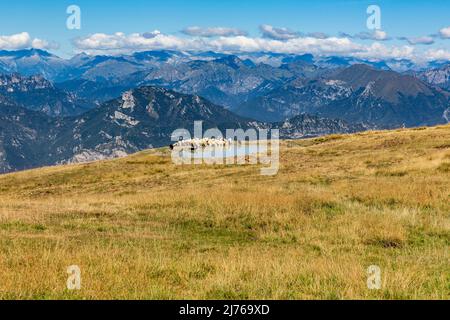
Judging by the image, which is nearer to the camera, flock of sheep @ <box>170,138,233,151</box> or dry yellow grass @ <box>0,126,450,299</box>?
dry yellow grass @ <box>0,126,450,299</box>

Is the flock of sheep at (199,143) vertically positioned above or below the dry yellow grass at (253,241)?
above

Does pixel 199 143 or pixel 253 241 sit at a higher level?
pixel 199 143

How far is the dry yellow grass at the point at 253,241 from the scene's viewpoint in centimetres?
1158

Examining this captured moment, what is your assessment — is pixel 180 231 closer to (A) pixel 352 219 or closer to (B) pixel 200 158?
(A) pixel 352 219

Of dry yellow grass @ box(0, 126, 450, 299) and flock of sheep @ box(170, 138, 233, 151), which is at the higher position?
flock of sheep @ box(170, 138, 233, 151)

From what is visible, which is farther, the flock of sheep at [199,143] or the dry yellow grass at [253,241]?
the flock of sheep at [199,143]

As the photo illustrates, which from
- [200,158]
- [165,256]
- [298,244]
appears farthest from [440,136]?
[165,256]

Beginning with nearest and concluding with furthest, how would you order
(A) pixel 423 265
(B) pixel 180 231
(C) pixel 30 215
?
(A) pixel 423 265, (B) pixel 180 231, (C) pixel 30 215

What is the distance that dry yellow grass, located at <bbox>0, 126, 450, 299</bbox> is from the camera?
1158 centimetres

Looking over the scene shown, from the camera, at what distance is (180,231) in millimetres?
21797

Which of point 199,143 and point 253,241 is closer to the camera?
point 253,241

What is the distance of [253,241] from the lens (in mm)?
19812
